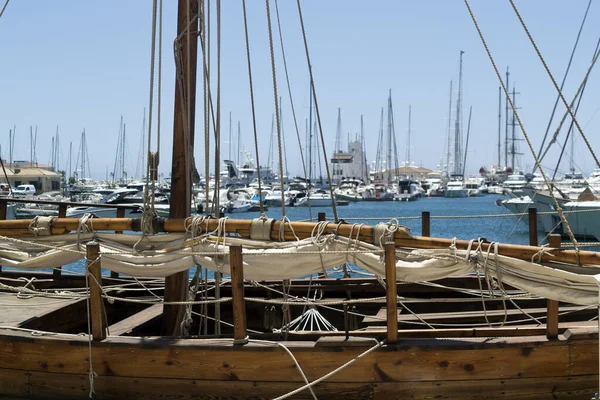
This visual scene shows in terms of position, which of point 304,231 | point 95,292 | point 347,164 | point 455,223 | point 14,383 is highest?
point 347,164

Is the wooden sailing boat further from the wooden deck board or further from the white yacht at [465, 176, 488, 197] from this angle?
the white yacht at [465, 176, 488, 197]

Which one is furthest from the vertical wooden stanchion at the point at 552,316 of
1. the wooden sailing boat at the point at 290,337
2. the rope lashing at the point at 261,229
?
the rope lashing at the point at 261,229

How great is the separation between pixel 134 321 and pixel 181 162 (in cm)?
156

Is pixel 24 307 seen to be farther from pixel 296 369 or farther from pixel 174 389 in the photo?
pixel 296 369

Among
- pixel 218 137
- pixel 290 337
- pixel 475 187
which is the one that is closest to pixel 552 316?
pixel 290 337

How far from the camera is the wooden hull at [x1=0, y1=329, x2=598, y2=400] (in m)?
4.92

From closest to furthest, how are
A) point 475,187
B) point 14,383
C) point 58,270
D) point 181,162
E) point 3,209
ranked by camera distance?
point 14,383 < point 181,162 < point 58,270 < point 3,209 < point 475,187

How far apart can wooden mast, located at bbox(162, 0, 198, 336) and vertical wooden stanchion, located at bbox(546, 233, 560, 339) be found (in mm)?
3049

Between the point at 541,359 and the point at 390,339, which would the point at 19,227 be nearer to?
the point at 390,339

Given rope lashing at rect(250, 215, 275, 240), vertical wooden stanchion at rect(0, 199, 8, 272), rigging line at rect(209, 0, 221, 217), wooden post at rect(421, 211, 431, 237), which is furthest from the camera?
wooden post at rect(421, 211, 431, 237)

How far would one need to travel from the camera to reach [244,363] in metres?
5.14

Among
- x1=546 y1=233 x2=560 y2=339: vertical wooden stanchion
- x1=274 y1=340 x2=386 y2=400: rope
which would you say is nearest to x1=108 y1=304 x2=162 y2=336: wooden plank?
x1=274 y1=340 x2=386 y2=400: rope

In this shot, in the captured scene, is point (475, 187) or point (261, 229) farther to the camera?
point (475, 187)

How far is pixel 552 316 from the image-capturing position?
16.4 feet
